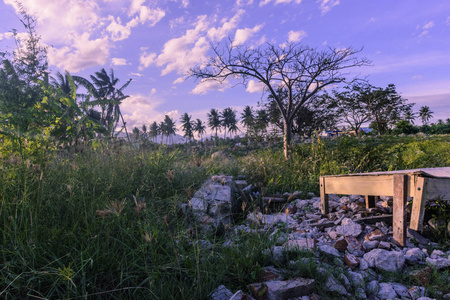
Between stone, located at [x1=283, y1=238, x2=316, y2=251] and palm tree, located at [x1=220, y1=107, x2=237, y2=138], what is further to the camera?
palm tree, located at [x1=220, y1=107, x2=237, y2=138]

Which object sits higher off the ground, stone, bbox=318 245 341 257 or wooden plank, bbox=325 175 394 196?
wooden plank, bbox=325 175 394 196

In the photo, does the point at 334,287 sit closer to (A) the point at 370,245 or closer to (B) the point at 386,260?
(B) the point at 386,260

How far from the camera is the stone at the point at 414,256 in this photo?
8.85ft

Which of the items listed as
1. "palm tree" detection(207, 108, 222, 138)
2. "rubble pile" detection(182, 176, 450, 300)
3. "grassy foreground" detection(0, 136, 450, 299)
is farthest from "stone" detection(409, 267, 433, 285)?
"palm tree" detection(207, 108, 222, 138)

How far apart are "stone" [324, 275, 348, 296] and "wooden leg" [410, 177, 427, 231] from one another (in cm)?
151

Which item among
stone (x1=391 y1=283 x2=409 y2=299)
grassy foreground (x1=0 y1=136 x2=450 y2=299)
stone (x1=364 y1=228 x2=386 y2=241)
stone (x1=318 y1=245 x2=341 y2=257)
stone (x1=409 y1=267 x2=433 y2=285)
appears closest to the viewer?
grassy foreground (x1=0 y1=136 x2=450 y2=299)

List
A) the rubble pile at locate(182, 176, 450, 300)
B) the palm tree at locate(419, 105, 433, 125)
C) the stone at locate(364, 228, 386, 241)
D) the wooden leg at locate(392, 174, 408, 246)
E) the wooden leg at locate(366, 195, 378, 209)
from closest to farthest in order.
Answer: the rubble pile at locate(182, 176, 450, 300) < the wooden leg at locate(392, 174, 408, 246) < the stone at locate(364, 228, 386, 241) < the wooden leg at locate(366, 195, 378, 209) < the palm tree at locate(419, 105, 433, 125)

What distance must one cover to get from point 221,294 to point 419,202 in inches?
98.2

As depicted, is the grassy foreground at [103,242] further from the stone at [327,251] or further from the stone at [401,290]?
the stone at [401,290]

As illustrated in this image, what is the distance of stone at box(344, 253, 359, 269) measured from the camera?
2.59 metres

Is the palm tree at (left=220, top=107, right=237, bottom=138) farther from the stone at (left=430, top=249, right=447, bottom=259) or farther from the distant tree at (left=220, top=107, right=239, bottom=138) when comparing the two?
the stone at (left=430, top=249, right=447, bottom=259)

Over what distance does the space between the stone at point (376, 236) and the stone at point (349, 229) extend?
0.38 feet

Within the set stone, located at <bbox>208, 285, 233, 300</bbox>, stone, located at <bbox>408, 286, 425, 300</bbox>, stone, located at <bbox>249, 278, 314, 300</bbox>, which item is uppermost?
stone, located at <bbox>208, 285, 233, 300</bbox>

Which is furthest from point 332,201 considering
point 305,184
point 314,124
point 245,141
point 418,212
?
point 314,124
